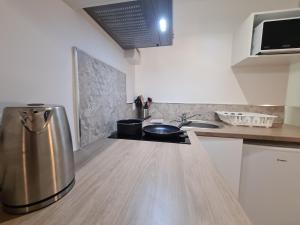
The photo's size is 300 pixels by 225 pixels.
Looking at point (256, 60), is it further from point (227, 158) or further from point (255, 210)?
point (255, 210)

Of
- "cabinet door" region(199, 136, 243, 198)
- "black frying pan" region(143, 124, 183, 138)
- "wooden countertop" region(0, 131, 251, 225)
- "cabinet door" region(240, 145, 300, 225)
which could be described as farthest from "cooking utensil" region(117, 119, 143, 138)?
"cabinet door" region(240, 145, 300, 225)

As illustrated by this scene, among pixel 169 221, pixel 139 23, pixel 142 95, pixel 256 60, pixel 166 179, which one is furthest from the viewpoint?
pixel 142 95

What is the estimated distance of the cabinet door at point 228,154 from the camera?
119 cm

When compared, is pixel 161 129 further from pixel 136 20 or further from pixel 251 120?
pixel 251 120

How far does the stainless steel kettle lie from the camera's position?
336 millimetres

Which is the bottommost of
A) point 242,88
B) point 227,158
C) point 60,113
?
point 227,158

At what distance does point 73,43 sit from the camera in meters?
0.75

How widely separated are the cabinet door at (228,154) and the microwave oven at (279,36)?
817mm

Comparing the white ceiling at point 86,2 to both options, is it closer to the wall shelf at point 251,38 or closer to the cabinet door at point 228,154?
the cabinet door at point 228,154

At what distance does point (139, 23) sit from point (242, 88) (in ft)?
4.44

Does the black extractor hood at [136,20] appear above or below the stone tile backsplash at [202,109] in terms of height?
above

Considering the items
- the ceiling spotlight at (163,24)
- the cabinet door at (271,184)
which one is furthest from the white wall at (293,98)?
the ceiling spotlight at (163,24)

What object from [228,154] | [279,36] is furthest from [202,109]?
[279,36]

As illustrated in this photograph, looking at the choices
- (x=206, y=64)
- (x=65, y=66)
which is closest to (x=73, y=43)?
(x=65, y=66)
